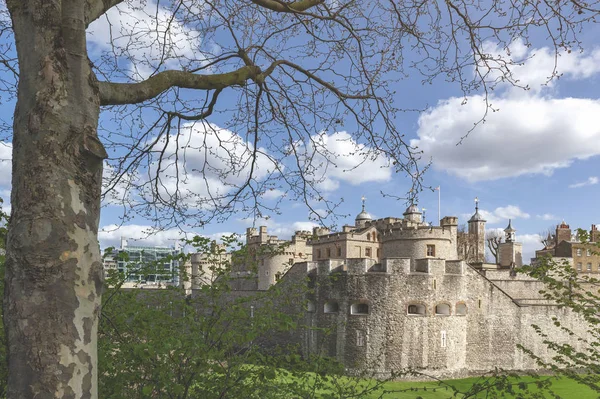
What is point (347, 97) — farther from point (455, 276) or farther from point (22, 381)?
point (455, 276)

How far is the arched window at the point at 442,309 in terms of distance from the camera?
949 inches

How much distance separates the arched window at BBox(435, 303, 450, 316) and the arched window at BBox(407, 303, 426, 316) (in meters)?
0.78

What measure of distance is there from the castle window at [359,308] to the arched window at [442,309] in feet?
10.3

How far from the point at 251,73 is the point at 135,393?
328cm

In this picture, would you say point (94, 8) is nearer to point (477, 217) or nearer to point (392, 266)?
point (392, 266)

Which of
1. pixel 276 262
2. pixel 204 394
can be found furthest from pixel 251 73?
pixel 276 262

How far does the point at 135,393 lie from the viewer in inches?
208

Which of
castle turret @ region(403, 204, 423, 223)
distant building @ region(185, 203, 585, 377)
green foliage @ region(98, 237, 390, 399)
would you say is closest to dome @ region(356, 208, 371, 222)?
castle turret @ region(403, 204, 423, 223)

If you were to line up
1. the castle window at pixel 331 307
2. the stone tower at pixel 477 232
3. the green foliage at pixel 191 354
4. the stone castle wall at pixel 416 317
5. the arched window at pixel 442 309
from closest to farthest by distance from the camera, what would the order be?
the green foliage at pixel 191 354, the stone castle wall at pixel 416 317, the arched window at pixel 442 309, the castle window at pixel 331 307, the stone tower at pixel 477 232

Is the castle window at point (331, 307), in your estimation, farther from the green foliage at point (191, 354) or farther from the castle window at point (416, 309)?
the green foliage at point (191, 354)

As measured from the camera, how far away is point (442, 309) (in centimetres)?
2445

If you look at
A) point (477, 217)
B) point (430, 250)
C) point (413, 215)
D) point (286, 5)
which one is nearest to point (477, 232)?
point (477, 217)

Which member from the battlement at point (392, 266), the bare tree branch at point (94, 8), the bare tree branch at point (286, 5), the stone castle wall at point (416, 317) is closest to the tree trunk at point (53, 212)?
the bare tree branch at point (94, 8)

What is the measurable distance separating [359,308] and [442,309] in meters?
3.76
